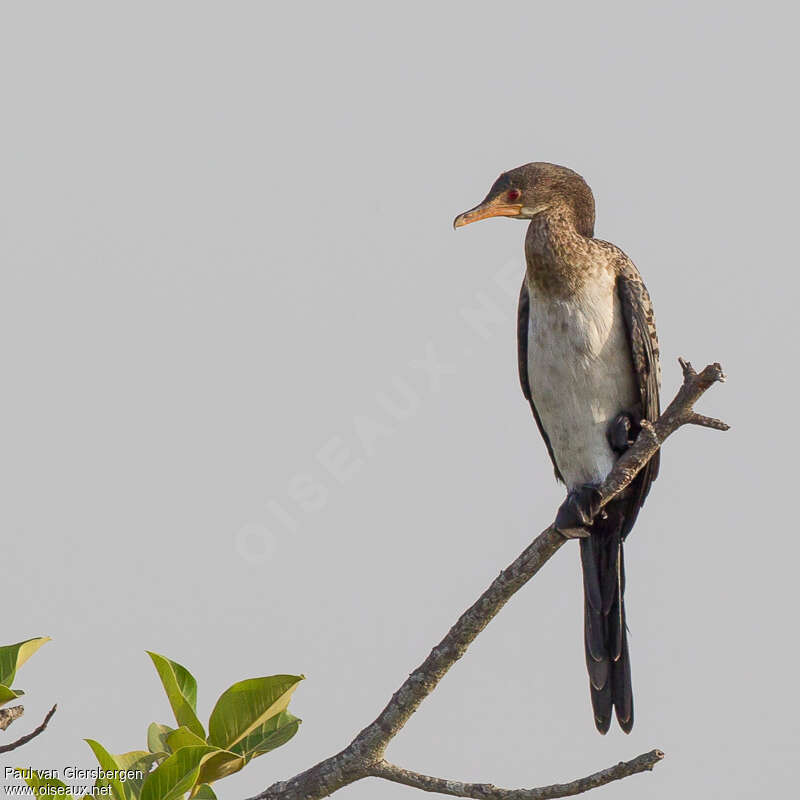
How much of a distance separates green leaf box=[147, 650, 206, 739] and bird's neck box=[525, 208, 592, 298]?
306cm

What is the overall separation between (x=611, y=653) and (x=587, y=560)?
1.55 ft

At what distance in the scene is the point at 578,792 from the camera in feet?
12.9

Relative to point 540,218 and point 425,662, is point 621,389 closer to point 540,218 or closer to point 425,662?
point 540,218

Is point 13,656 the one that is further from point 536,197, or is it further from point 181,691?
point 536,197

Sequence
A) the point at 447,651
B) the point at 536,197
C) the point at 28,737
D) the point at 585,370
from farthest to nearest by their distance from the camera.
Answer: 1. the point at 536,197
2. the point at 585,370
3. the point at 447,651
4. the point at 28,737

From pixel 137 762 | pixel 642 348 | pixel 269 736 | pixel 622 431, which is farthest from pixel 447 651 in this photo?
pixel 642 348

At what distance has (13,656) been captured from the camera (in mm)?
3508

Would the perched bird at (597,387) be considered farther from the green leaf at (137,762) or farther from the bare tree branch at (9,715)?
the bare tree branch at (9,715)

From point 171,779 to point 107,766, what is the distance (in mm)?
215

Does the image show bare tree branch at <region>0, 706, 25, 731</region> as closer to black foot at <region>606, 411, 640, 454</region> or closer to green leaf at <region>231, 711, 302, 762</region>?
green leaf at <region>231, 711, 302, 762</region>

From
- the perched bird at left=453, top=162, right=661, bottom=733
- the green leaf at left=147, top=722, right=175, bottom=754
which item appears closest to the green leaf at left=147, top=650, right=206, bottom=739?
the green leaf at left=147, top=722, right=175, bottom=754

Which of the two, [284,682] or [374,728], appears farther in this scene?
[374,728]

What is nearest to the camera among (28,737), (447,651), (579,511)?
(28,737)

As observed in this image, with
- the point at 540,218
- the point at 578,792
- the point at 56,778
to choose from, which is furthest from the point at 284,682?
the point at 540,218
